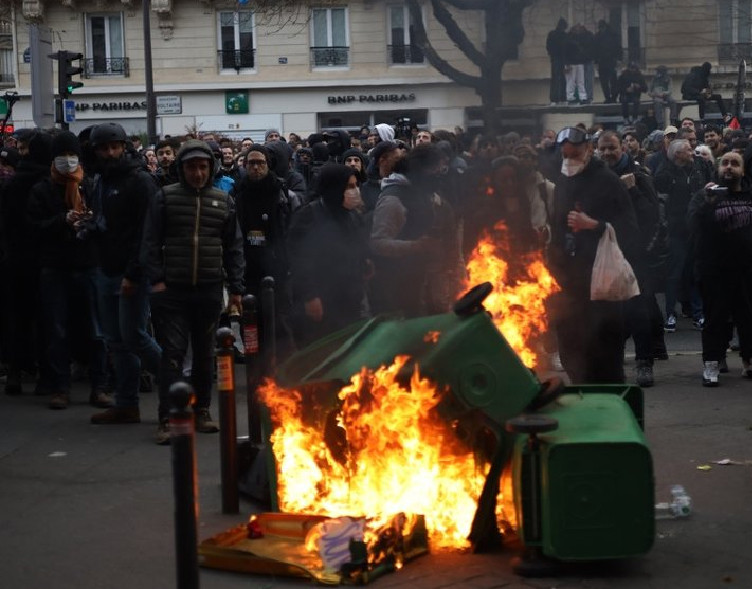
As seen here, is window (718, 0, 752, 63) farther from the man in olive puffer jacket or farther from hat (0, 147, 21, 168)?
hat (0, 147, 21, 168)

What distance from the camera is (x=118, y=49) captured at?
42.2 m

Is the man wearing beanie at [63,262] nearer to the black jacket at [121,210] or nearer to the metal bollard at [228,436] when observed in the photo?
the black jacket at [121,210]

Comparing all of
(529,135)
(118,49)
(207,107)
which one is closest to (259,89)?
(207,107)

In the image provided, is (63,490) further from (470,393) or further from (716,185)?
(716,185)

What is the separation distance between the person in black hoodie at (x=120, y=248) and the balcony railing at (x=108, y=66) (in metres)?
34.0

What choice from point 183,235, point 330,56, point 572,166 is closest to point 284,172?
point 183,235

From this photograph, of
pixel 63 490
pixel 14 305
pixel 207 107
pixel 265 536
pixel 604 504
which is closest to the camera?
pixel 604 504

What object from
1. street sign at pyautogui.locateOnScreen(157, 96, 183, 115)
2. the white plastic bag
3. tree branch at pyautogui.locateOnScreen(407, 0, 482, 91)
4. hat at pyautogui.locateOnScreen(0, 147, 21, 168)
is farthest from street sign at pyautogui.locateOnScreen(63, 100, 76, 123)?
street sign at pyautogui.locateOnScreen(157, 96, 183, 115)

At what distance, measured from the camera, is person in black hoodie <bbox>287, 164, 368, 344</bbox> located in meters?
8.84

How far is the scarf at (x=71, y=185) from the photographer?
387 inches

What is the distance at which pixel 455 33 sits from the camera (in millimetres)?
10008

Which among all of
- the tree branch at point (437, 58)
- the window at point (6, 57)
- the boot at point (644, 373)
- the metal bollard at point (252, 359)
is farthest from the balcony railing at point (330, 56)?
the metal bollard at point (252, 359)

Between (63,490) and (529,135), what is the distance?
556cm

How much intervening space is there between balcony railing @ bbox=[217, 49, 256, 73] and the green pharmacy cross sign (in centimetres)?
80
